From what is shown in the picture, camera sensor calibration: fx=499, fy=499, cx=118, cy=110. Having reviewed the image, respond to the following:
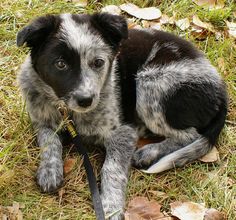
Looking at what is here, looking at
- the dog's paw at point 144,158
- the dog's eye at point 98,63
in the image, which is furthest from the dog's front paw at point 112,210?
the dog's eye at point 98,63

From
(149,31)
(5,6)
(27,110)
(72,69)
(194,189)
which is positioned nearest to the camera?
(72,69)

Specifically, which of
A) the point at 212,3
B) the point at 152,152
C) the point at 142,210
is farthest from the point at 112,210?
the point at 212,3

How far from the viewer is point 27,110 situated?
12.6ft

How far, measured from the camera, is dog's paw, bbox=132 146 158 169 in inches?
147

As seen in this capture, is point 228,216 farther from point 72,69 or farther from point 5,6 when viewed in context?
point 5,6

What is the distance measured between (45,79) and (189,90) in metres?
1.13

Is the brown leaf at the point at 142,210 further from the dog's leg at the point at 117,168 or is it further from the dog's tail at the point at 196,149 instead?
the dog's tail at the point at 196,149

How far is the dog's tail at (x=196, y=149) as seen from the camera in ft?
12.0

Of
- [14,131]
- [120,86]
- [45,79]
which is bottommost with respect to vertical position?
[14,131]

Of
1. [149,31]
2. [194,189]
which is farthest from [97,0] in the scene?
[194,189]

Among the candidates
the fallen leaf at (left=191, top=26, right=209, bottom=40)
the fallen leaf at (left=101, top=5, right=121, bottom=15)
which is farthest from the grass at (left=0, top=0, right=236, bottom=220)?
the fallen leaf at (left=101, top=5, right=121, bottom=15)

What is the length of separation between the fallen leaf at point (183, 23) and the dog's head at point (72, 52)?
1729 millimetres

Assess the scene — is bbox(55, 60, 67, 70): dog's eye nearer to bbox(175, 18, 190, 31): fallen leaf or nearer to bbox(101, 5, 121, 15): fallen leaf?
bbox(101, 5, 121, 15): fallen leaf

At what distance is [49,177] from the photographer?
3436mm
